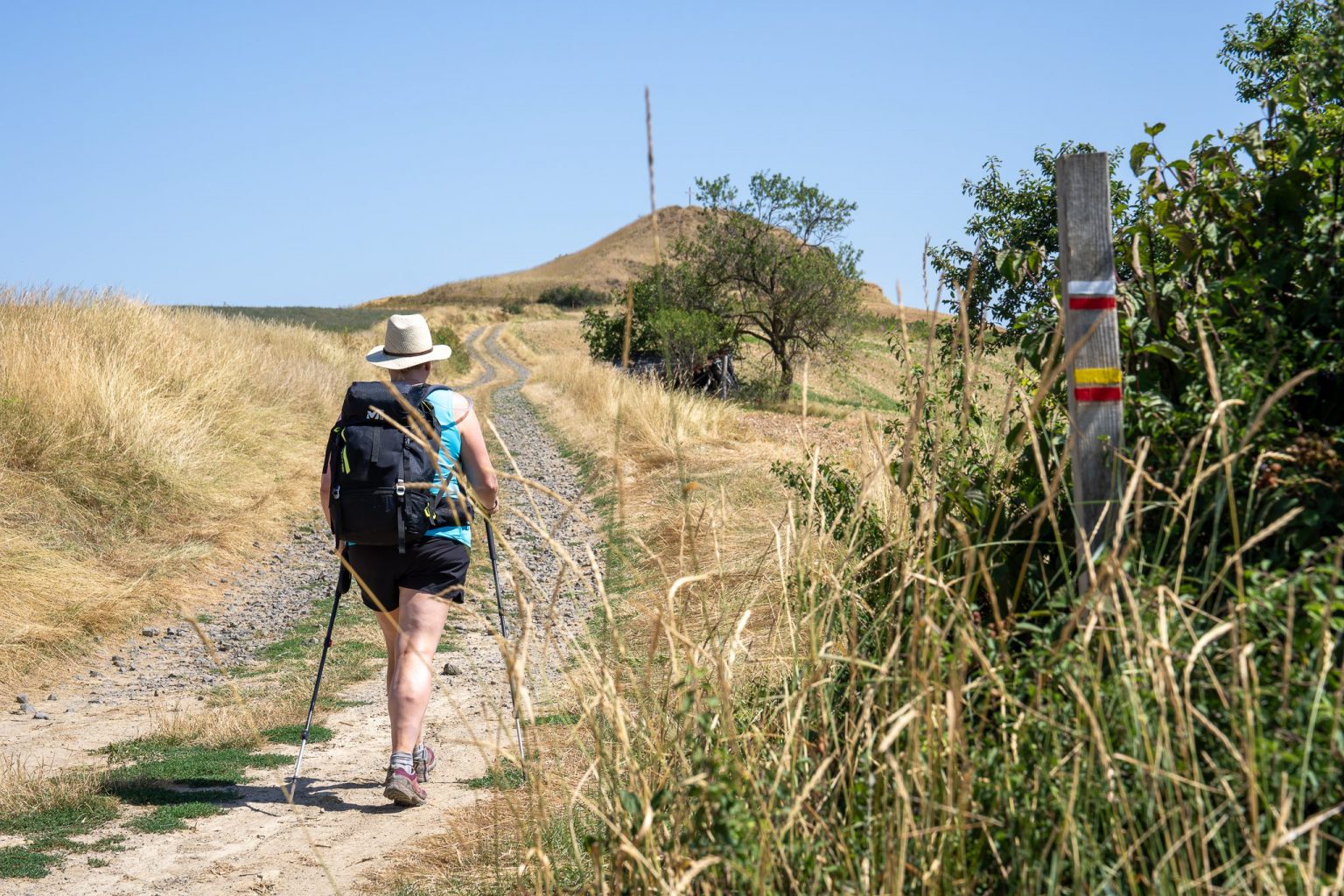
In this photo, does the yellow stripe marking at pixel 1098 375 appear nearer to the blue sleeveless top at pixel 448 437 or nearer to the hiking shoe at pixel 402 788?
the blue sleeveless top at pixel 448 437

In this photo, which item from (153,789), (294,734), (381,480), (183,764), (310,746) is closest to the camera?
(381,480)

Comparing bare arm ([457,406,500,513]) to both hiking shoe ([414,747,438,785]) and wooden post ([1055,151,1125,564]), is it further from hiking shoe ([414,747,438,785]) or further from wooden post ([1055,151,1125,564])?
wooden post ([1055,151,1125,564])

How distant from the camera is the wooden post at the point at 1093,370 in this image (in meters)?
2.75

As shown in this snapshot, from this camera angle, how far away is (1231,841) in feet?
6.42

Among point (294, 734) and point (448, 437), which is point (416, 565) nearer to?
point (448, 437)

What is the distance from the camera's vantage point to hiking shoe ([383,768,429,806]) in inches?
181

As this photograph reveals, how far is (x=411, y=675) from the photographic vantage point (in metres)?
4.71

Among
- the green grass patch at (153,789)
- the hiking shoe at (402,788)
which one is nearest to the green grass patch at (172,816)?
the green grass patch at (153,789)

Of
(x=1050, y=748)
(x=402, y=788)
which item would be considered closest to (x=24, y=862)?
(x=402, y=788)

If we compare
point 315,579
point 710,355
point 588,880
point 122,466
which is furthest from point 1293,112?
point 710,355

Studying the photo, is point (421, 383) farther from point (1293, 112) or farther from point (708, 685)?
point (1293, 112)

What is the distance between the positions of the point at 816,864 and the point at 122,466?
10004mm

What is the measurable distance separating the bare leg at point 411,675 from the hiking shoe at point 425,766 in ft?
0.54

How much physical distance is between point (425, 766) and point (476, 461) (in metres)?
1.37
